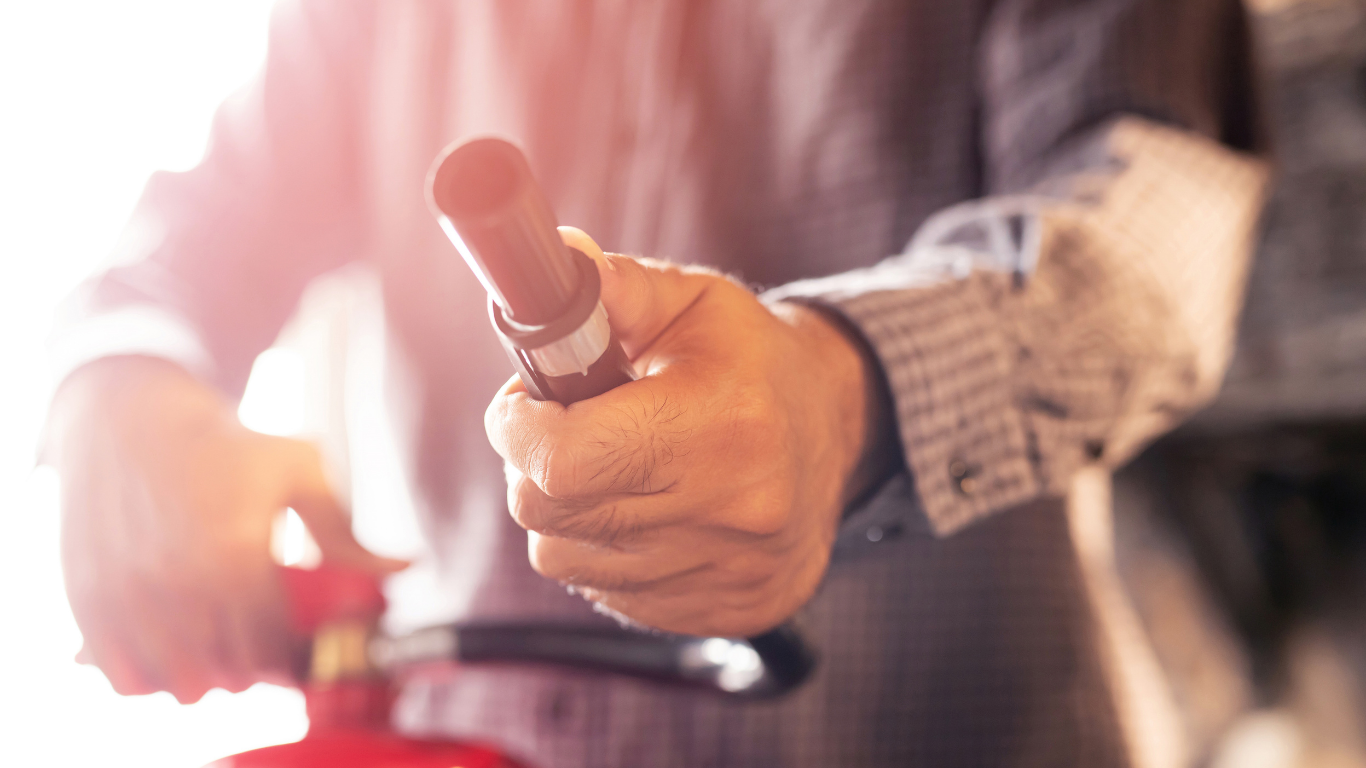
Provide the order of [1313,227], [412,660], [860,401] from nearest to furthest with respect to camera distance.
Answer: [860,401], [412,660], [1313,227]

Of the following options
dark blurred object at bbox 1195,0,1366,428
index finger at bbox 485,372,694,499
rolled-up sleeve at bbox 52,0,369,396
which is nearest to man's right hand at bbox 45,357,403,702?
rolled-up sleeve at bbox 52,0,369,396

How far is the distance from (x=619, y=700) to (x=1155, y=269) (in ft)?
1.34

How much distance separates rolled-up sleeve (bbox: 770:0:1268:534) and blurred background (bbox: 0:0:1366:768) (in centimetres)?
42

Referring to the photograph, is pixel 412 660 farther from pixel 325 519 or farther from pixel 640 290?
pixel 640 290

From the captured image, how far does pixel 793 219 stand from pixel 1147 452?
690 millimetres

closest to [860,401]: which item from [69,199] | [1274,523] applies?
[69,199]

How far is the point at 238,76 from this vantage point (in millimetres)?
670

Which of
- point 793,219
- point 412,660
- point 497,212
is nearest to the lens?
point 497,212

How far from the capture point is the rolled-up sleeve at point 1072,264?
31 cm

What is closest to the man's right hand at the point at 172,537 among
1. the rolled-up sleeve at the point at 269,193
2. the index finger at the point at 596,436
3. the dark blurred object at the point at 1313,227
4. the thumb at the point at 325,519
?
the thumb at the point at 325,519

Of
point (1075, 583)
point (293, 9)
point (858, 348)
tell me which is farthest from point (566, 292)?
point (293, 9)

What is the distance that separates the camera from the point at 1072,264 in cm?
39

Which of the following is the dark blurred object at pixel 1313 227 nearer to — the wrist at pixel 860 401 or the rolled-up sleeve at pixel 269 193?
the wrist at pixel 860 401

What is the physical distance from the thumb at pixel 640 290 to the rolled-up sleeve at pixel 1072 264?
85 mm
